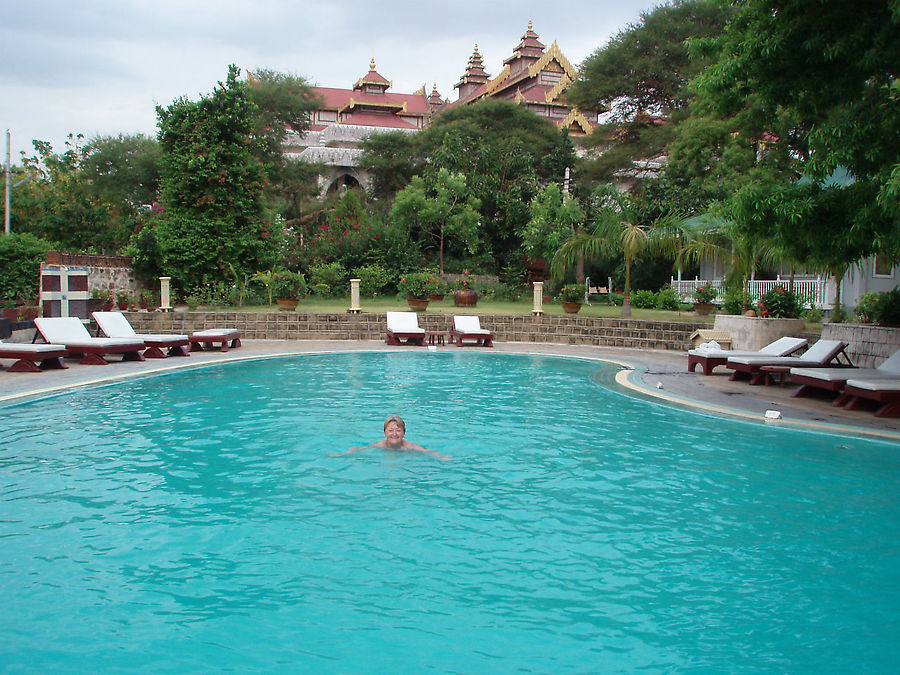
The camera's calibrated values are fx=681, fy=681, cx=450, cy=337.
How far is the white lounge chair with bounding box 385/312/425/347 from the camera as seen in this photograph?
16.5 m

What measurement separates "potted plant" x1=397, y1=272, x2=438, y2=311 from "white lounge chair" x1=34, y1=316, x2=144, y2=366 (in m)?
8.77

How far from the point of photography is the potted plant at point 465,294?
71.1ft

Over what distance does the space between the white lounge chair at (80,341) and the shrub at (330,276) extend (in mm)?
10789

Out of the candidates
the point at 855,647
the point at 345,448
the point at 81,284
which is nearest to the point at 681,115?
the point at 81,284

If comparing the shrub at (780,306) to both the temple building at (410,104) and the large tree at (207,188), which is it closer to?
the large tree at (207,188)

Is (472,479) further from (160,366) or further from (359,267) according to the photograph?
(359,267)

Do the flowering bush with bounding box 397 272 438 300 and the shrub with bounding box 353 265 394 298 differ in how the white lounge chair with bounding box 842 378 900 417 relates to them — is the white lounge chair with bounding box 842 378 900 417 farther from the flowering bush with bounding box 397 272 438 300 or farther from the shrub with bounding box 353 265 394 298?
the shrub with bounding box 353 265 394 298

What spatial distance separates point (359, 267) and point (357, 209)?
2900 mm

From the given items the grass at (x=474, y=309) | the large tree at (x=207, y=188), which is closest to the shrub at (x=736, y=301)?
the grass at (x=474, y=309)

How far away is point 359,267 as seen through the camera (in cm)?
2548

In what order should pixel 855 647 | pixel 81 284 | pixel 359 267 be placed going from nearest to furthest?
pixel 855 647 → pixel 81 284 → pixel 359 267

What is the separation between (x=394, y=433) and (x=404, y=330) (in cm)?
963

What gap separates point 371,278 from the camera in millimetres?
24125

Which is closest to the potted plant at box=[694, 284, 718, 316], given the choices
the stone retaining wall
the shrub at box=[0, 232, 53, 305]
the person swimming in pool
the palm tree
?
the palm tree
